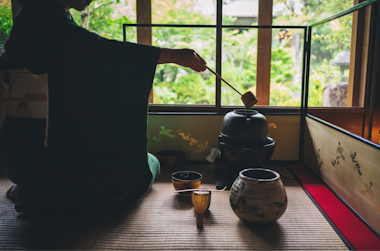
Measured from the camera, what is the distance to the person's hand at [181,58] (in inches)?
63.9

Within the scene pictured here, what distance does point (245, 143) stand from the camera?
2215 mm

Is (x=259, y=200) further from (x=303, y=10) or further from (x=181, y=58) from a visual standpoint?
(x=303, y=10)

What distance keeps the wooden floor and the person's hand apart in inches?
34.8

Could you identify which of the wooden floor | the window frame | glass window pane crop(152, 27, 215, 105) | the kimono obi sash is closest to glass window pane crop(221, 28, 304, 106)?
the window frame

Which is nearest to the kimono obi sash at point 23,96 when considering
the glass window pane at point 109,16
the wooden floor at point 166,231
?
the wooden floor at point 166,231

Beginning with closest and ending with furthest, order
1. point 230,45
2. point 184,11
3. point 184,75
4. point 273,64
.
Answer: point 184,11
point 273,64
point 230,45
point 184,75

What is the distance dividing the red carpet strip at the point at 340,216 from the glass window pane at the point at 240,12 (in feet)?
5.03

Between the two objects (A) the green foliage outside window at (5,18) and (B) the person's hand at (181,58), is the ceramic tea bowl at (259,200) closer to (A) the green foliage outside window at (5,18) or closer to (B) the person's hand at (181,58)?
(B) the person's hand at (181,58)

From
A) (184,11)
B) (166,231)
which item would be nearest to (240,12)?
(184,11)

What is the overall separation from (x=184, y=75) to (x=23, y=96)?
7.91 ft

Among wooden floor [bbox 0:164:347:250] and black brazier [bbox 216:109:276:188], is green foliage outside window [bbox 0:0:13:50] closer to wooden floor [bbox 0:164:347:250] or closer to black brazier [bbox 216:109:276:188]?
wooden floor [bbox 0:164:347:250]

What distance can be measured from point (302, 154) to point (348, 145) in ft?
2.88

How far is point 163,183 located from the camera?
2.32m

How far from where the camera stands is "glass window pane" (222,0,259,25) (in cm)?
289
